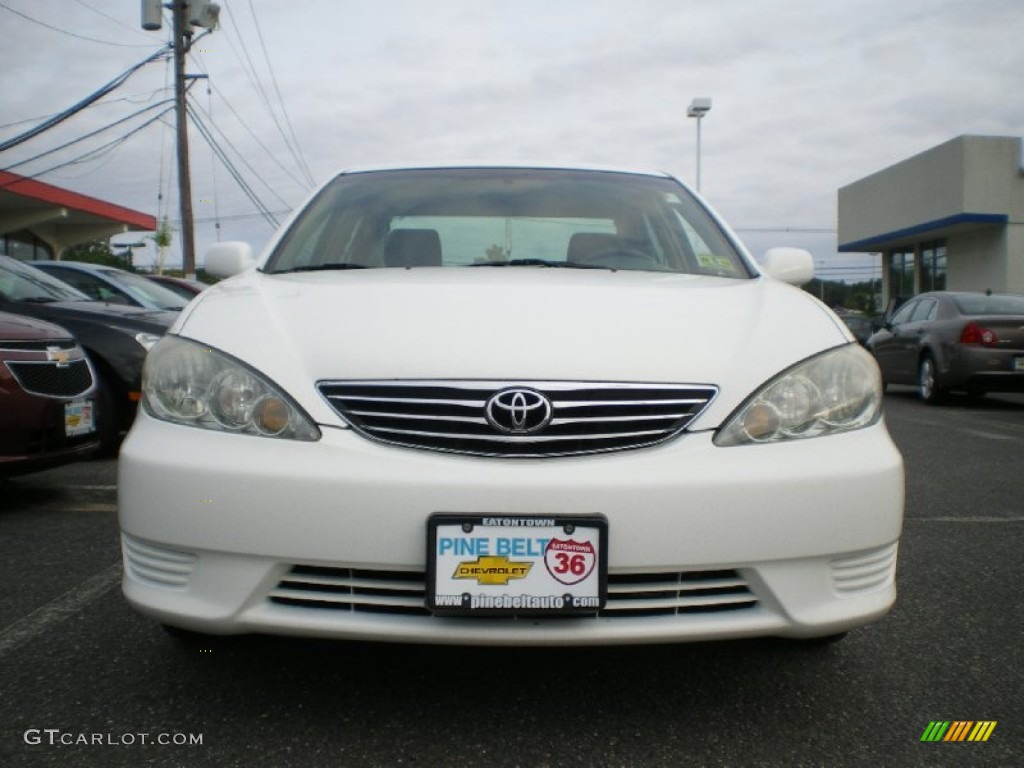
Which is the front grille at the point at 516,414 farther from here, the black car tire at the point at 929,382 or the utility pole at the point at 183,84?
the utility pole at the point at 183,84

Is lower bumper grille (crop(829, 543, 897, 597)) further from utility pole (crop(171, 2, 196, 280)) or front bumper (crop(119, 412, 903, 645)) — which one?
utility pole (crop(171, 2, 196, 280))

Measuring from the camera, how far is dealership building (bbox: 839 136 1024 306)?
21516 millimetres

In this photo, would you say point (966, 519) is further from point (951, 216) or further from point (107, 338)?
point (951, 216)

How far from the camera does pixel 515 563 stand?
1869mm

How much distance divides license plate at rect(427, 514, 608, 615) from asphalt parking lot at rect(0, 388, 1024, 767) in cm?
34

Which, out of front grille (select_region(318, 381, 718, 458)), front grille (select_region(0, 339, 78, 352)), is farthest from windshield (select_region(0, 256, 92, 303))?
front grille (select_region(318, 381, 718, 458))

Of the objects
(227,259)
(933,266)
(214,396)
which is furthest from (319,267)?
(933,266)

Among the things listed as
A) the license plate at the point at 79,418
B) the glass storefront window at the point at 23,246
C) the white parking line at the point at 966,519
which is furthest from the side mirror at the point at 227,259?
the glass storefront window at the point at 23,246

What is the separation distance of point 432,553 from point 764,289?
1.26 metres

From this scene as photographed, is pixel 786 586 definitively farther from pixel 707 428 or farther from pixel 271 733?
pixel 271 733

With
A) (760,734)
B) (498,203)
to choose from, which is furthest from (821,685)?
(498,203)

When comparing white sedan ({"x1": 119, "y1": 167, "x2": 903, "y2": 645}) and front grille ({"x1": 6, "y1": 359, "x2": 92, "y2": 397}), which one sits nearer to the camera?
white sedan ({"x1": 119, "y1": 167, "x2": 903, "y2": 645})

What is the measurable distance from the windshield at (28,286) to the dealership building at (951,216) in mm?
16935

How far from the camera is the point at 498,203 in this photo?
333 centimetres
